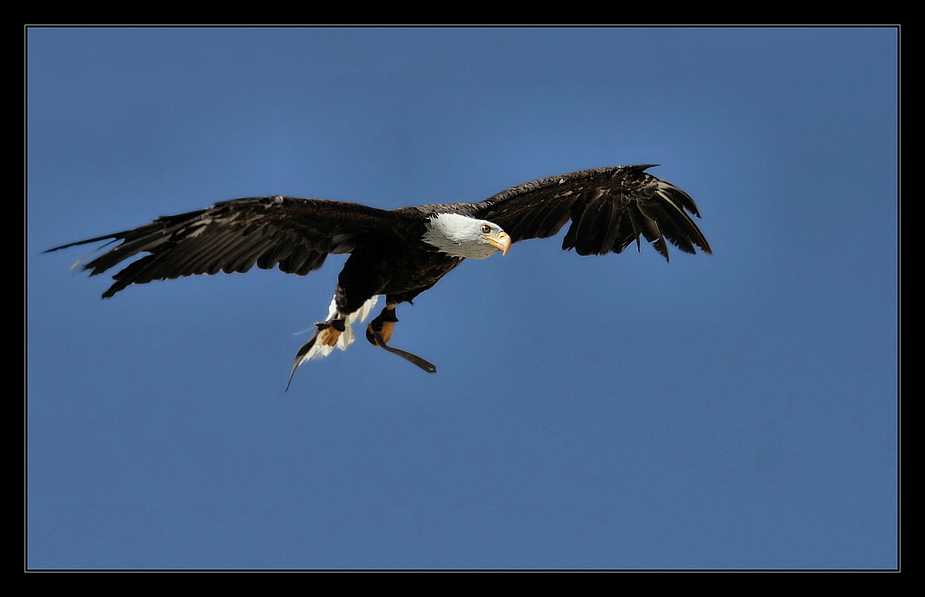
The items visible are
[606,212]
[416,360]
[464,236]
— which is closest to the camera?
[464,236]

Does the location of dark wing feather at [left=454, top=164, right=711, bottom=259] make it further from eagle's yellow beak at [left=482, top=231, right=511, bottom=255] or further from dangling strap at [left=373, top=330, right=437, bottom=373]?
dangling strap at [left=373, top=330, right=437, bottom=373]

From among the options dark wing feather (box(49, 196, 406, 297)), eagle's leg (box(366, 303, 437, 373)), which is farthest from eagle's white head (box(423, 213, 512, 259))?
eagle's leg (box(366, 303, 437, 373))

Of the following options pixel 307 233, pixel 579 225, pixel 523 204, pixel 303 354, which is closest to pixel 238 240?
pixel 307 233

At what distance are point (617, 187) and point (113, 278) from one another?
516 cm

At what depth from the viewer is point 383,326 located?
9812mm

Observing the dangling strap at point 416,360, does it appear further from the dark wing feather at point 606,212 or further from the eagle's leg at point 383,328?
the dark wing feather at point 606,212

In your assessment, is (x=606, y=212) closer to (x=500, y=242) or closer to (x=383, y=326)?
(x=500, y=242)

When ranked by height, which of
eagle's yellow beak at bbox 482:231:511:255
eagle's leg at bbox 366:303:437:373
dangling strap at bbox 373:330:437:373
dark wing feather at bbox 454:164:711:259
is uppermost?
dark wing feather at bbox 454:164:711:259

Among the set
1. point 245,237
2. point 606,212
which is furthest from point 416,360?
point 606,212

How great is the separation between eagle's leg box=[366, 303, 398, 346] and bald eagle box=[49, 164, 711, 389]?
0.03 ft

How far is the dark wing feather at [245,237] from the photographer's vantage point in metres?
7.89

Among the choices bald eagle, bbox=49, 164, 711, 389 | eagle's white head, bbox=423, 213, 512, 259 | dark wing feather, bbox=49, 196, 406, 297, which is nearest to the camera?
dark wing feather, bbox=49, 196, 406, 297

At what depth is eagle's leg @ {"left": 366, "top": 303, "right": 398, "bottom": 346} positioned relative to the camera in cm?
979

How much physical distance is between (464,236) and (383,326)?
1.78 metres
